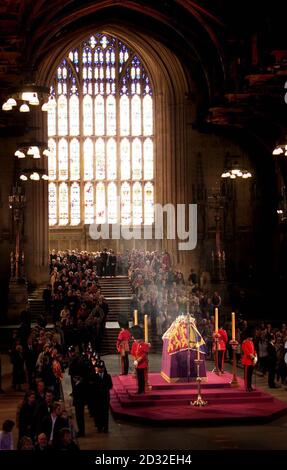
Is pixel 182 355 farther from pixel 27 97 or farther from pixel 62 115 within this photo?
pixel 62 115

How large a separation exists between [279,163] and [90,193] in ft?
41.5

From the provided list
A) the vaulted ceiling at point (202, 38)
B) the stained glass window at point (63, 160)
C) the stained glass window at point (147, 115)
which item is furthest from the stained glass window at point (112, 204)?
the vaulted ceiling at point (202, 38)

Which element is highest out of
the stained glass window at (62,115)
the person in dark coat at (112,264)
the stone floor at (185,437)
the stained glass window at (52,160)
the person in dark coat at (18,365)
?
the stained glass window at (62,115)

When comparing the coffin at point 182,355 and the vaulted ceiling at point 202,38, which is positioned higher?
the vaulted ceiling at point 202,38

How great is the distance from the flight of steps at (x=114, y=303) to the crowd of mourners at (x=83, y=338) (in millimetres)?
674

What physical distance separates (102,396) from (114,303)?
18178mm

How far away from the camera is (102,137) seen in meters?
46.6

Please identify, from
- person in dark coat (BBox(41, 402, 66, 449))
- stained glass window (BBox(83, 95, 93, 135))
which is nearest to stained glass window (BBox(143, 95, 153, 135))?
stained glass window (BBox(83, 95, 93, 135))

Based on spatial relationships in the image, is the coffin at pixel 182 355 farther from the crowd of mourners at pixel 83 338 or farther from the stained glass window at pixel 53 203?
the stained glass window at pixel 53 203

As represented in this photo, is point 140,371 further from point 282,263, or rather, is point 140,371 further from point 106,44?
point 106,44

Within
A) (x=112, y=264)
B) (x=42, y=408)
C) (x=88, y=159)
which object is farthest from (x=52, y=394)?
(x=88, y=159)

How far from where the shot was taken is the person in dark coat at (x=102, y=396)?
15945 millimetres

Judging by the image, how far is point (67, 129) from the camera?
1816 inches
